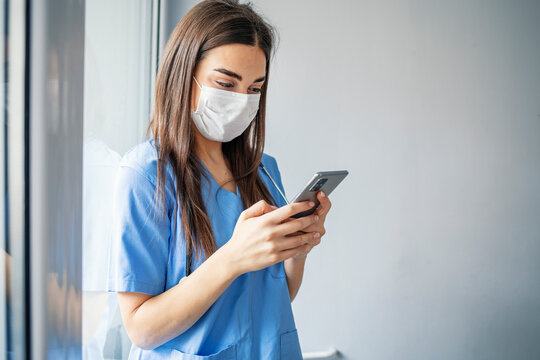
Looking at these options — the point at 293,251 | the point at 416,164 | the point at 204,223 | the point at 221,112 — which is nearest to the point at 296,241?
the point at 293,251

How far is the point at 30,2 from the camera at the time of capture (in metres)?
0.41

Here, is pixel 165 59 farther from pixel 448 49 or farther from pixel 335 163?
pixel 448 49

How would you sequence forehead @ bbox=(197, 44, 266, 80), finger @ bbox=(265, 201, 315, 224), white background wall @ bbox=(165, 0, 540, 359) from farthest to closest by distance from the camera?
white background wall @ bbox=(165, 0, 540, 359), forehead @ bbox=(197, 44, 266, 80), finger @ bbox=(265, 201, 315, 224)

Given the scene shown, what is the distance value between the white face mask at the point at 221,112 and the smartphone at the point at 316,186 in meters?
0.23

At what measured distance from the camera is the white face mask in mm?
750

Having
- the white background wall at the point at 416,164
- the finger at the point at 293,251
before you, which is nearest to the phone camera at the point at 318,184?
the finger at the point at 293,251

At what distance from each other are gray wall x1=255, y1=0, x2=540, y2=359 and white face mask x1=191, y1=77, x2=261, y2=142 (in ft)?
2.29

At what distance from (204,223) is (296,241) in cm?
17

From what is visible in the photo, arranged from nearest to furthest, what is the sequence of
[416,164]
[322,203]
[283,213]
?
[283,213] → [322,203] → [416,164]

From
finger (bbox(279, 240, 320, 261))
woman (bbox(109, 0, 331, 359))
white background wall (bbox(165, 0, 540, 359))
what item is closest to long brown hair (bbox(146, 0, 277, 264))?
woman (bbox(109, 0, 331, 359))

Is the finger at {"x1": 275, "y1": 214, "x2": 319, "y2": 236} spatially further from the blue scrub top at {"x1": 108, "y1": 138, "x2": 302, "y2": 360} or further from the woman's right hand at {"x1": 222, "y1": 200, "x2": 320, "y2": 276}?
the blue scrub top at {"x1": 108, "y1": 138, "x2": 302, "y2": 360}

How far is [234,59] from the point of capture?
2.40ft

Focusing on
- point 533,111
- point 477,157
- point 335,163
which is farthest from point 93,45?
point 533,111

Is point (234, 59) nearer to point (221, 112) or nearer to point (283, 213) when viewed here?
point (221, 112)
